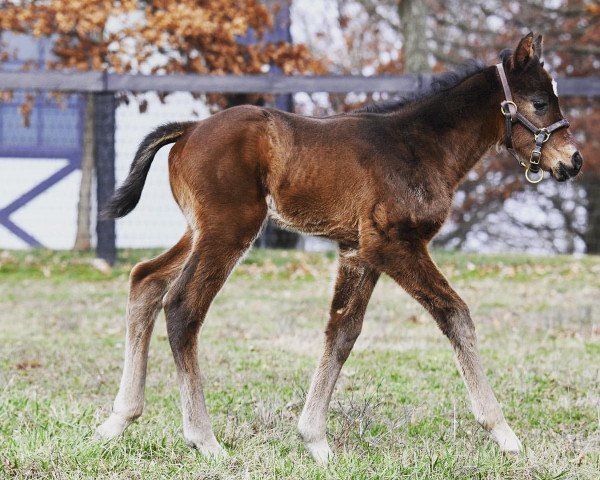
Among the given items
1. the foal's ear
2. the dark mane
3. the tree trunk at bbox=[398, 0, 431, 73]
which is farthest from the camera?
the tree trunk at bbox=[398, 0, 431, 73]

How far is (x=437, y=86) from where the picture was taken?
4.40m

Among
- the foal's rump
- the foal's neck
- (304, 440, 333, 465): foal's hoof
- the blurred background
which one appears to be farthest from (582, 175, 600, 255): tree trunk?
(304, 440, 333, 465): foal's hoof

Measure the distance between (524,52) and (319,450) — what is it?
2.18 m

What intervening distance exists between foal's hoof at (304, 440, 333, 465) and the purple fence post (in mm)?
8457

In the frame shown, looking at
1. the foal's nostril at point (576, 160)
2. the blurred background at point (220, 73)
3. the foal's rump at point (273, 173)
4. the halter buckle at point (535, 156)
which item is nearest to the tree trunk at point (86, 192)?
the blurred background at point (220, 73)

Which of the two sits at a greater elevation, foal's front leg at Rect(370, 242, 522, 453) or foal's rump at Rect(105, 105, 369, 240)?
foal's rump at Rect(105, 105, 369, 240)

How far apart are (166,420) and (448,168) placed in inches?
79.1

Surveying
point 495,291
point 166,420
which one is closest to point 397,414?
point 166,420

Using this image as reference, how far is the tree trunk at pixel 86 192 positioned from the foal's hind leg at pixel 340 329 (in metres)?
10.8

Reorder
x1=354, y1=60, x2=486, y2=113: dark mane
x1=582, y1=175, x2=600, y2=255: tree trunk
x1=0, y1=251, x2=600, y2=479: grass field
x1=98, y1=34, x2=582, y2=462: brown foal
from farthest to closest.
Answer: x1=582, y1=175, x2=600, y2=255: tree trunk → x1=354, y1=60, x2=486, y2=113: dark mane → x1=98, y1=34, x2=582, y2=462: brown foal → x1=0, y1=251, x2=600, y2=479: grass field

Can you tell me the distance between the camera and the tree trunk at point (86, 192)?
47.0 ft

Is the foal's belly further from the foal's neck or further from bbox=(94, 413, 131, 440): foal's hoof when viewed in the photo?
bbox=(94, 413, 131, 440): foal's hoof

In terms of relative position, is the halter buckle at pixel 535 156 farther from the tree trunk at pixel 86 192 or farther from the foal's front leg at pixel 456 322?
the tree trunk at pixel 86 192

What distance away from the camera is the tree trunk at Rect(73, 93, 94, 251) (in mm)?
14320
